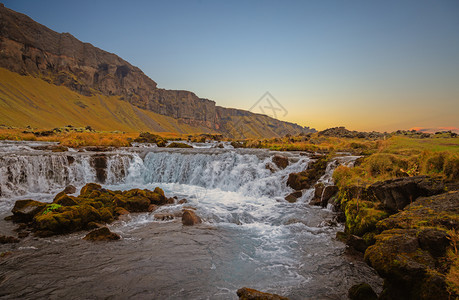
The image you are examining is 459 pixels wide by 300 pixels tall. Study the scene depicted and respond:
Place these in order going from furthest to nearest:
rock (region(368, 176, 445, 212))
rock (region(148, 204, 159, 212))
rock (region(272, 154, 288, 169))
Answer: rock (region(272, 154, 288, 169)) → rock (region(148, 204, 159, 212)) → rock (region(368, 176, 445, 212))

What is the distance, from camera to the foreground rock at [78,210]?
9.14 m

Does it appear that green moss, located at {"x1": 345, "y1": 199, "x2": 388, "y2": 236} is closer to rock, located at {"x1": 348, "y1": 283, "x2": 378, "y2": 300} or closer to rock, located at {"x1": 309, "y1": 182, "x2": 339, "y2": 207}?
rock, located at {"x1": 348, "y1": 283, "x2": 378, "y2": 300}

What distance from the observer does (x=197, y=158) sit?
2248 centimetres

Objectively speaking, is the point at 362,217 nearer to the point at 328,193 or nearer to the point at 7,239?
the point at 328,193

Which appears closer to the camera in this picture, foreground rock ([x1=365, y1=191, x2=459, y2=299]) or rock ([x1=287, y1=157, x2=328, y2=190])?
foreground rock ([x1=365, y1=191, x2=459, y2=299])

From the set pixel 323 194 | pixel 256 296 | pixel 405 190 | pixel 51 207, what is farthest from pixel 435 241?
pixel 51 207

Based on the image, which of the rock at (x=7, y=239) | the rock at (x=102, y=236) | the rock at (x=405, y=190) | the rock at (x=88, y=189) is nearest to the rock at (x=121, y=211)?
the rock at (x=88, y=189)

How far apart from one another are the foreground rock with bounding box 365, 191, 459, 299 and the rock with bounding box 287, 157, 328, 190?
33.6ft

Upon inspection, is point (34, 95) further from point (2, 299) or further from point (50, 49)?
point (2, 299)

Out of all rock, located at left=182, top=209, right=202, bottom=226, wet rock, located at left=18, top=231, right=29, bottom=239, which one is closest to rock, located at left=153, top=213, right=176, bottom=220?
rock, located at left=182, top=209, right=202, bottom=226

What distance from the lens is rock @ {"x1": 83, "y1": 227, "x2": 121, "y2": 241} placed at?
8641mm

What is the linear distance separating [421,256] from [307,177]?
11848 mm

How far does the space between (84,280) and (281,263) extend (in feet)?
18.3

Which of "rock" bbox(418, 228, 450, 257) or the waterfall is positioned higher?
"rock" bbox(418, 228, 450, 257)
